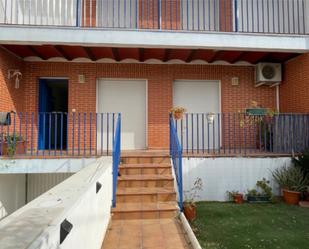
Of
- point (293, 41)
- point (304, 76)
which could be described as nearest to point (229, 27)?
point (293, 41)

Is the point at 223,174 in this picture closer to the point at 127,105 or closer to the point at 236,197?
the point at 236,197

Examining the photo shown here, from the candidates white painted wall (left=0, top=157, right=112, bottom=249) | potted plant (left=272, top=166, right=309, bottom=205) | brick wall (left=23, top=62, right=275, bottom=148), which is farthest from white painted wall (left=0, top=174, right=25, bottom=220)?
potted plant (left=272, top=166, right=309, bottom=205)

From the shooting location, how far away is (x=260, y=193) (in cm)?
591

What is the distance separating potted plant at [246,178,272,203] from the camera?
5.75 metres

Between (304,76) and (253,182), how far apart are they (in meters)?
3.42

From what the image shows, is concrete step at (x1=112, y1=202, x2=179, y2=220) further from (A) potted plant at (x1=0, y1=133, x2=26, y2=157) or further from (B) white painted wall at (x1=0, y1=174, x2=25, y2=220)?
(B) white painted wall at (x1=0, y1=174, x2=25, y2=220)

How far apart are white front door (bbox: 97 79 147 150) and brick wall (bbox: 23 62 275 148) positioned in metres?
0.23

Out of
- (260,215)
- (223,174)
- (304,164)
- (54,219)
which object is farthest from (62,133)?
(304,164)

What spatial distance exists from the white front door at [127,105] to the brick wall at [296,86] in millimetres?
4432

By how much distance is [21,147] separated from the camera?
6.70m

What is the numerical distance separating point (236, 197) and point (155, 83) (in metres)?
4.20

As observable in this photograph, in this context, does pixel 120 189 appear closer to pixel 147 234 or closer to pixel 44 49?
pixel 147 234

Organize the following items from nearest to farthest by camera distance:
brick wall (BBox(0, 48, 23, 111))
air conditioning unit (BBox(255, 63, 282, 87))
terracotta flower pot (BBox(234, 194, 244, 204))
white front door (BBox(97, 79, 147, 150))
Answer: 1. terracotta flower pot (BBox(234, 194, 244, 204))
2. brick wall (BBox(0, 48, 23, 111))
3. air conditioning unit (BBox(255, 63, 282, 87))
4. white front door (BBox(97, 79, 147, 150))

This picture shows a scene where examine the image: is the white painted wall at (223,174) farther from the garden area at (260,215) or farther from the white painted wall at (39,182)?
the white painted wall at (39,182)
